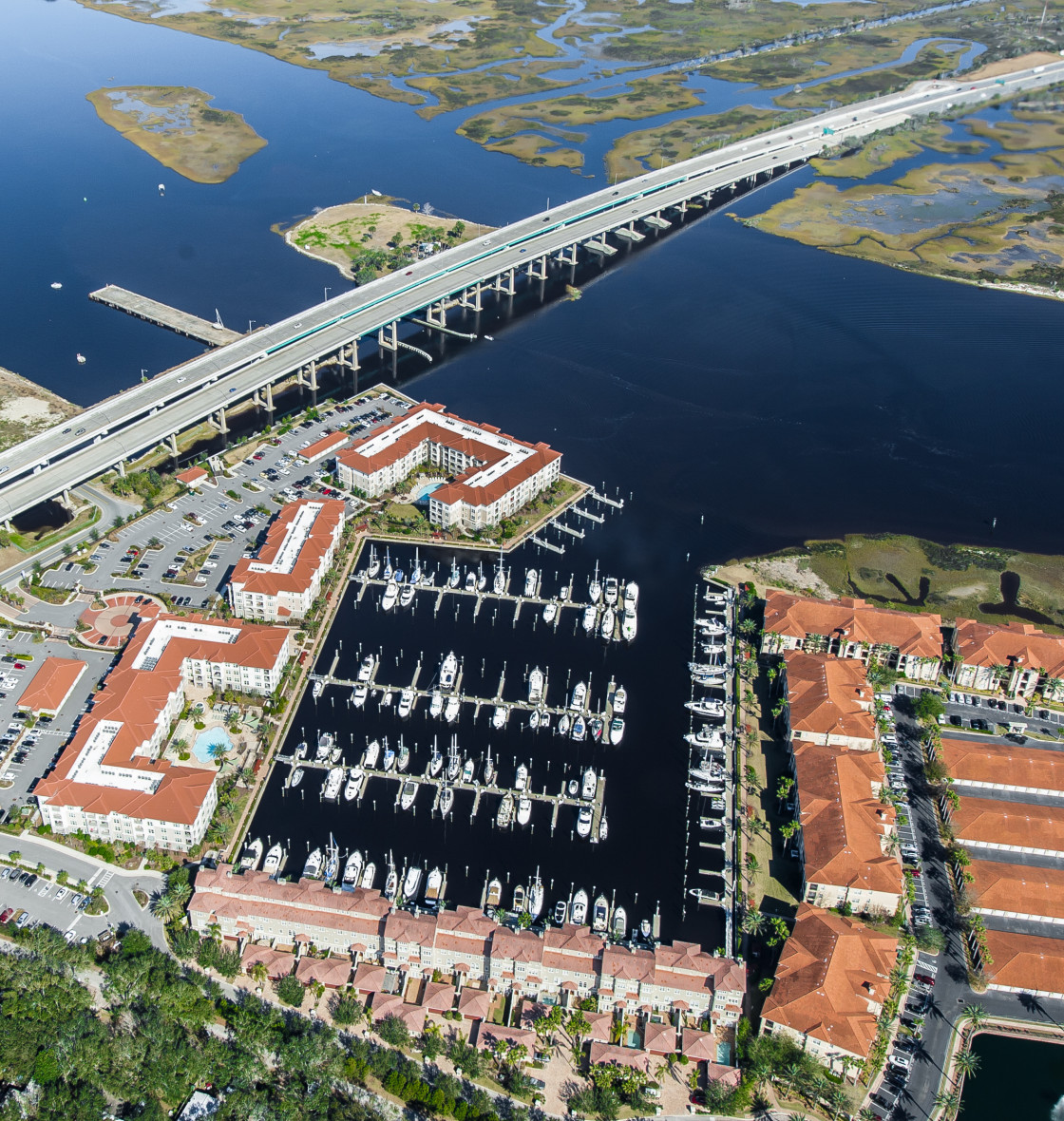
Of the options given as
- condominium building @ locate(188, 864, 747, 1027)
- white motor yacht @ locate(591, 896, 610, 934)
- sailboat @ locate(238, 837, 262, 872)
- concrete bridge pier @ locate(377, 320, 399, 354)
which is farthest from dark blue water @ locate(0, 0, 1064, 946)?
concrete bridge pier @ locate(377, 320, 399, 354)

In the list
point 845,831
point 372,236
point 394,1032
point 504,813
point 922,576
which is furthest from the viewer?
point 372,236

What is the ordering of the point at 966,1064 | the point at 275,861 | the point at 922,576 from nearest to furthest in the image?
the point at 966,1064 → the point at 275,861 → the point at 922,576

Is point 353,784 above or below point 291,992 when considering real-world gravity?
below

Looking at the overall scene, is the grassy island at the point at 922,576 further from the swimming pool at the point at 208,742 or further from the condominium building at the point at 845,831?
the swimming pool at the point at 208,742

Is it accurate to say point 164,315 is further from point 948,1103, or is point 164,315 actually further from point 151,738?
point 948,1103

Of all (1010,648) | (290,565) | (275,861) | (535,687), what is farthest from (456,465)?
(1010,648)

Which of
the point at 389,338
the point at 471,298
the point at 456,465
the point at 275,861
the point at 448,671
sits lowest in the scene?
the point at 471,298
